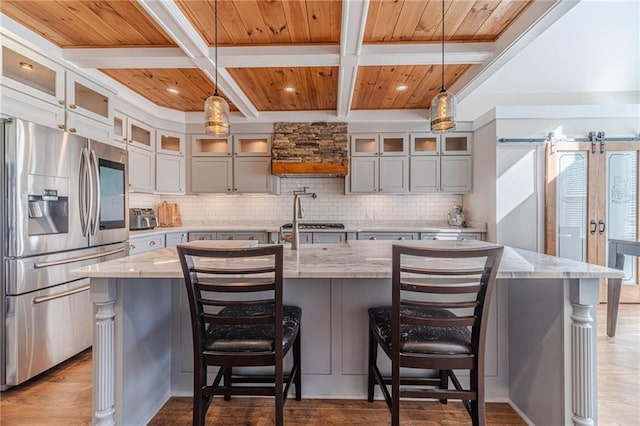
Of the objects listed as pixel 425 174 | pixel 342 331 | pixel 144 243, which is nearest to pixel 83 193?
pixel 144 243

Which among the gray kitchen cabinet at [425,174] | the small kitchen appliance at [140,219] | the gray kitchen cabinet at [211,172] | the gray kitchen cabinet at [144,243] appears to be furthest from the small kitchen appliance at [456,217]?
the small kitchen appliance at [140,219]

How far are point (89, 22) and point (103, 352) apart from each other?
2.44m

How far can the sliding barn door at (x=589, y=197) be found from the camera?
3447 mm

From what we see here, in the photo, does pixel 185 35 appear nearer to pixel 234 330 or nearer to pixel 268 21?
pixel 268 21

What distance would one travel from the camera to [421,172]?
4242 mm

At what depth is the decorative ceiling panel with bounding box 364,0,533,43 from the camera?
209 cm

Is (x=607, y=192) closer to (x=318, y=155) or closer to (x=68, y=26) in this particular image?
(x=318, y=155)

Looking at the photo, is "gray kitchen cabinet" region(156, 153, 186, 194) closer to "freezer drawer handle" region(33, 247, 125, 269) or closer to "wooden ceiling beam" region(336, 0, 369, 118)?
"freezer drawer handle" region(33, 247, 125, 269)

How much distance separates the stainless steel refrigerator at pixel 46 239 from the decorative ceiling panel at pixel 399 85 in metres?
2.71

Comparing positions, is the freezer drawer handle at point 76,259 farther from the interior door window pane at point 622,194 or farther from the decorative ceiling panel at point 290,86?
the interior door window pane at point 622,194

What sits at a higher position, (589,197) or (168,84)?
(168,84)

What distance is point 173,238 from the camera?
150 inches

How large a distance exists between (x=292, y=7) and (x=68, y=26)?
1825mm

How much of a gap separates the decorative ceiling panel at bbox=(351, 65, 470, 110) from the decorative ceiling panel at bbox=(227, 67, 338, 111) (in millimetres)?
350
